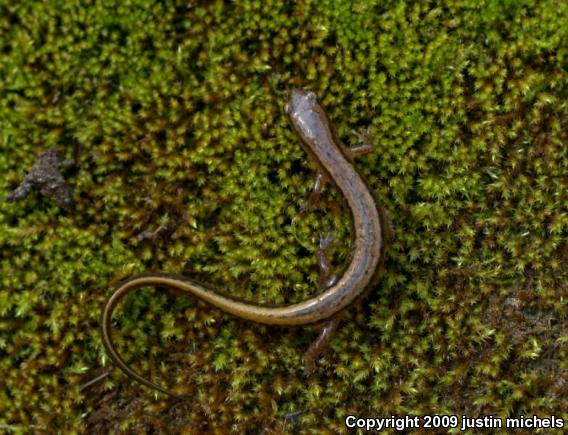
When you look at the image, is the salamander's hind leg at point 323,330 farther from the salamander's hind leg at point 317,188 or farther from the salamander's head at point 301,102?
the salamander's head at point 301,102

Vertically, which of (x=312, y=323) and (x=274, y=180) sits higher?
(x=274, y=180)

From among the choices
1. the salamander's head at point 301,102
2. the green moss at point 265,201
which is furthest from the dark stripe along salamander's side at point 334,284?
the green moss at point 265,201

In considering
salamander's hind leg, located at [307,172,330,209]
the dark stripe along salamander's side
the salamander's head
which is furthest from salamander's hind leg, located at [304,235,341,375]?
the salamander's head

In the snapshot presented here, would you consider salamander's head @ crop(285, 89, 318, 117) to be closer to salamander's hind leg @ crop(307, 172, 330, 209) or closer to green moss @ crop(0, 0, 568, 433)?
green moss @ crop(0, 0, 568, 433)

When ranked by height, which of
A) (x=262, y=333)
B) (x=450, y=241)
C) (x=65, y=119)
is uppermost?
(x=65, y=119)

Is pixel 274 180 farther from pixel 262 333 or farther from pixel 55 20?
pixel 55 20

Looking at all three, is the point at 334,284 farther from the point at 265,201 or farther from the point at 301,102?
the point at 301,102

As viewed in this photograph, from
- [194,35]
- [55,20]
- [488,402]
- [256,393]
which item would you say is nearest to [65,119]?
[55,20]
